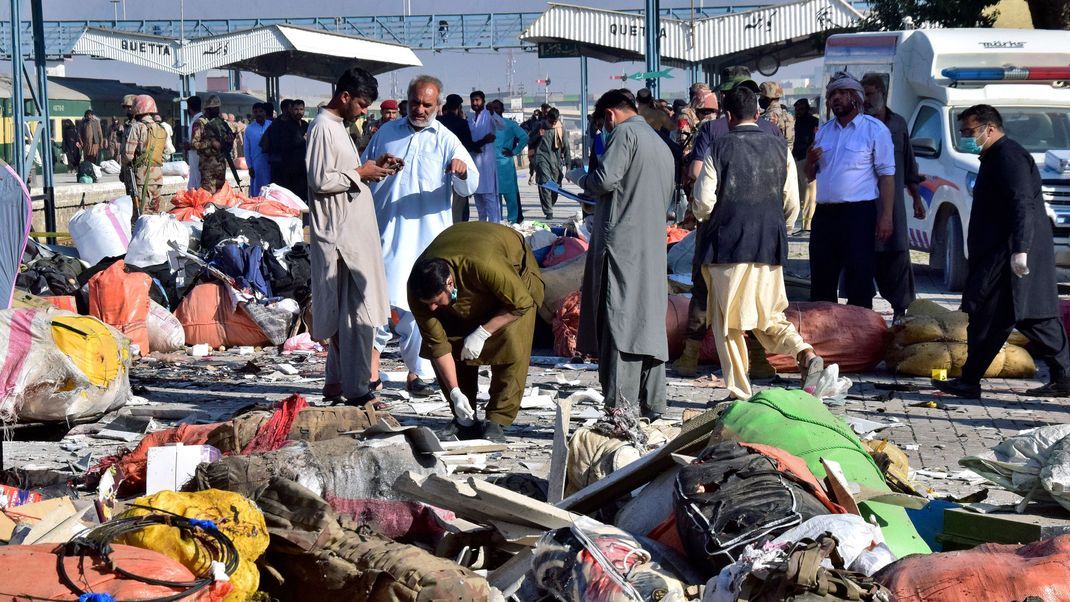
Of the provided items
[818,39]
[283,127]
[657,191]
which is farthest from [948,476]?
[818,39]

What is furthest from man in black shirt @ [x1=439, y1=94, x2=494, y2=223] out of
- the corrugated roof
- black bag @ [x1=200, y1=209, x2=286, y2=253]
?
the corrugated roof

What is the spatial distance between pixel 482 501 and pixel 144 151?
11.5 meters

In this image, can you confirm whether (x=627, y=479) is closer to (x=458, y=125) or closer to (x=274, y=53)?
(x=458, y=125)

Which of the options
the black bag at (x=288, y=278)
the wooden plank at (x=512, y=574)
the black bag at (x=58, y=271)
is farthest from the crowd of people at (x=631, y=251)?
the black bag at (x=58, y=271)

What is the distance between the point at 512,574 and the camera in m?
4.59

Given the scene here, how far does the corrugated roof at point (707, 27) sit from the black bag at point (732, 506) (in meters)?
34.2

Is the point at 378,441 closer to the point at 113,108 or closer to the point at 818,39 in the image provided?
the point at 818,39

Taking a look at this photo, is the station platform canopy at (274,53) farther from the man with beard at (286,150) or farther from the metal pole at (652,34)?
the man with beard at (286,150)

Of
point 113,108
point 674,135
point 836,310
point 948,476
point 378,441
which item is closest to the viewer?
point 378,441

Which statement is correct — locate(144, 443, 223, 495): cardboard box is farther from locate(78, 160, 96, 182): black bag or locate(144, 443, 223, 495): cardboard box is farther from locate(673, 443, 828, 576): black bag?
locate(78, 160, 96, 182): black bag

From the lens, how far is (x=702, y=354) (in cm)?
928

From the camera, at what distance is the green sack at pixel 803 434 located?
5270 mm

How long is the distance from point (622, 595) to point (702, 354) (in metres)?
5.23

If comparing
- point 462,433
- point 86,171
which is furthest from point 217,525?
point 86,171
